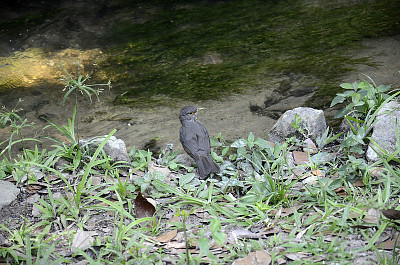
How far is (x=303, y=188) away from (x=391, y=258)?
1.05m

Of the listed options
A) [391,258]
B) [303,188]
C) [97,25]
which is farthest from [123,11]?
[391,258]

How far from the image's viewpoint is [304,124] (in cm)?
440

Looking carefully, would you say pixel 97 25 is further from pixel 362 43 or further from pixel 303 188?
pixel 303 188

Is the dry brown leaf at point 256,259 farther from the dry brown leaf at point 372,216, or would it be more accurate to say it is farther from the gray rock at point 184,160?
the gray rock at point 184,160

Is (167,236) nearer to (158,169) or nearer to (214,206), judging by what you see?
(214,206)

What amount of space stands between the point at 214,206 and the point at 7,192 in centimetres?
170

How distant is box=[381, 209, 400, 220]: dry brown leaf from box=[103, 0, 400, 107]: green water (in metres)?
2.70

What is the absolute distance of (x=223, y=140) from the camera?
477 centimetres

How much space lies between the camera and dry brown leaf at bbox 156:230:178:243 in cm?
299

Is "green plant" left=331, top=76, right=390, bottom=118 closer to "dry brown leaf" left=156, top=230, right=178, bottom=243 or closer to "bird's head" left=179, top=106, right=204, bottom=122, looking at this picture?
"bird's head" left=179, top=106, right=204, bottom=122

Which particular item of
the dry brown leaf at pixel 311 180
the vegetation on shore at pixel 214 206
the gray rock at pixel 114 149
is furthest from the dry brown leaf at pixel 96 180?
the dry brown leaf at pixel 311 180

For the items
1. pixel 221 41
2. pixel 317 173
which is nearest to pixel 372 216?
pixel 317 173

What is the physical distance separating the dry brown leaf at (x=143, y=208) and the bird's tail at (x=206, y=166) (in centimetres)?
65

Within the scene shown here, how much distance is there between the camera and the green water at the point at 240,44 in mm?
6199
